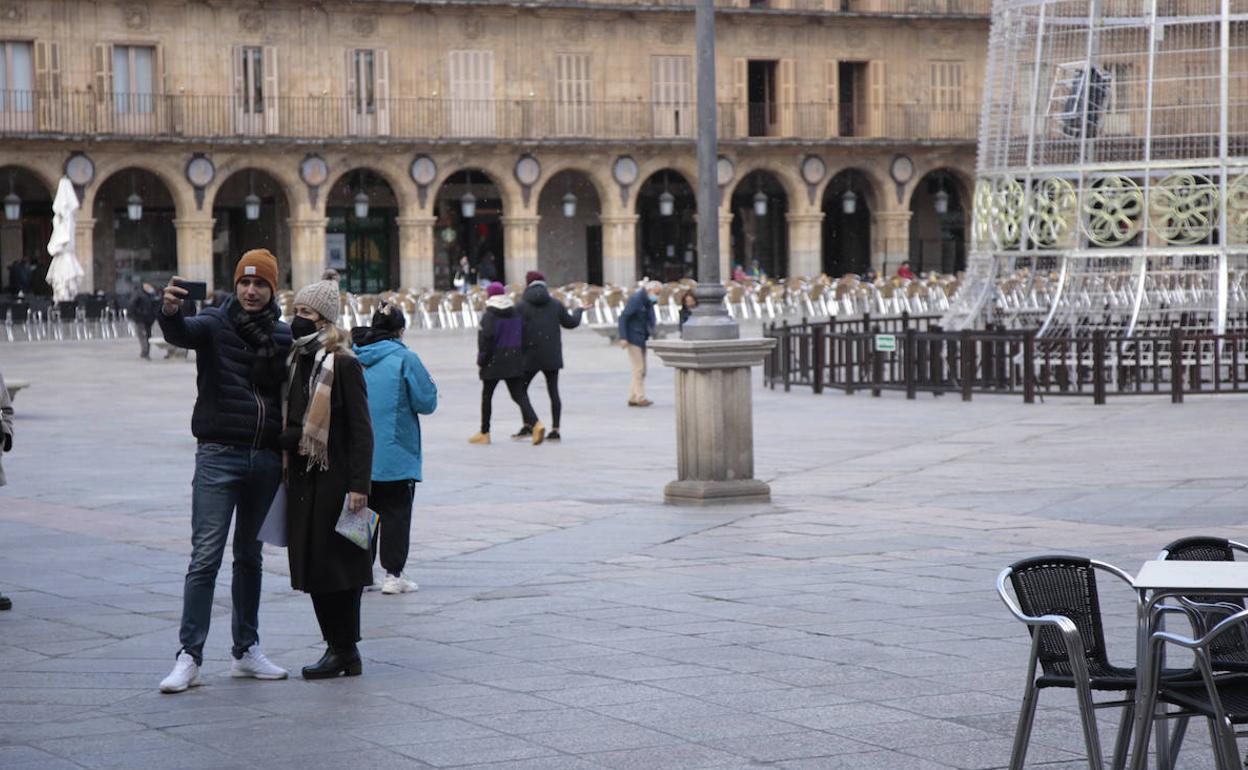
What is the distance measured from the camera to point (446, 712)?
245 inches

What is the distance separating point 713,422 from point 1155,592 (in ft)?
23.2

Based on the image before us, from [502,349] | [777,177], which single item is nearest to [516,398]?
[502,349]

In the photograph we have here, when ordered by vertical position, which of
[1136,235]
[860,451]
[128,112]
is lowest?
[860,451]

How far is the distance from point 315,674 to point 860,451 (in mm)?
8654

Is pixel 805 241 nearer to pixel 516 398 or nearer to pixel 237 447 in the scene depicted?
pixel 516 398

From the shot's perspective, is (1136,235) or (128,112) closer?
(1136,235)

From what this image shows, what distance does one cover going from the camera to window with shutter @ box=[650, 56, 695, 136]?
42.8 m

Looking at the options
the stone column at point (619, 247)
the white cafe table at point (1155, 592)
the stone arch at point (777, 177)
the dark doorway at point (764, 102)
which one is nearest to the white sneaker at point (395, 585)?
the white cafe table at point (1155, 592)

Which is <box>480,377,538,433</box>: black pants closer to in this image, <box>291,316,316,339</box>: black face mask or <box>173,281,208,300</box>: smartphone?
<box>291,316,316,339</box>: black face mask

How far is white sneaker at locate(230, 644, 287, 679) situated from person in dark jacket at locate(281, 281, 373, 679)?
11cm

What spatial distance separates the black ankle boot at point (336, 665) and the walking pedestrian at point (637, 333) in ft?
39.9

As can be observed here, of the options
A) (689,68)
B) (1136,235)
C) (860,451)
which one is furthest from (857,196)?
(860,451)

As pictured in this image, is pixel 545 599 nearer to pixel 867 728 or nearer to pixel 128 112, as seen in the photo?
pixel 867 728

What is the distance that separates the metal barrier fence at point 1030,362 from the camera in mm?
18406
